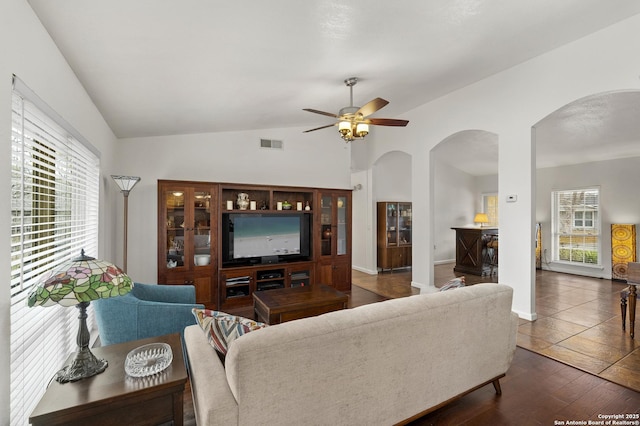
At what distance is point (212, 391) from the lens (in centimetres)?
133

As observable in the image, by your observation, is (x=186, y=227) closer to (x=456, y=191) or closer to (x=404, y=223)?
(x=404, y=223)

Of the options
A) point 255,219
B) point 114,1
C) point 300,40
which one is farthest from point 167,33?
point 255,219

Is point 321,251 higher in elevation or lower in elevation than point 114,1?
lower

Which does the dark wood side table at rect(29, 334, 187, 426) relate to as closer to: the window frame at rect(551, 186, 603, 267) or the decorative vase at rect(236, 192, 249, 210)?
the decorative vase at rect(236, 192, 249, 210)

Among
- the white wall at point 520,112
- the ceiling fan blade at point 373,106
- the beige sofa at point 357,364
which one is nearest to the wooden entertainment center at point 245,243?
the white wall at point 520,112

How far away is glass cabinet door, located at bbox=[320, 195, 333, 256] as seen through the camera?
5328 mm

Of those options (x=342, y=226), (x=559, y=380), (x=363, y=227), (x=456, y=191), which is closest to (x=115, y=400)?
(x=559, y=380)

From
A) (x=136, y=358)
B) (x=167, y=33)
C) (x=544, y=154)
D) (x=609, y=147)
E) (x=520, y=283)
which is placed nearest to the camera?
(x=136, y=358)

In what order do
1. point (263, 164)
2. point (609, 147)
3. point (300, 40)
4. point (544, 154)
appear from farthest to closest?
point (544, 154) < point (609, 147) < point (263, 164) < point (300, 40)

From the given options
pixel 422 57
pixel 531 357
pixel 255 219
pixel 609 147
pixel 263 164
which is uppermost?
pixel 422 57

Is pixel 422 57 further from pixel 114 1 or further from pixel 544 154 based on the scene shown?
pixel 544 154

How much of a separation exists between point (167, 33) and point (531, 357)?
4.07 metres

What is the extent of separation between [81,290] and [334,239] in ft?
14.0

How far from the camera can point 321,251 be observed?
527 cm
